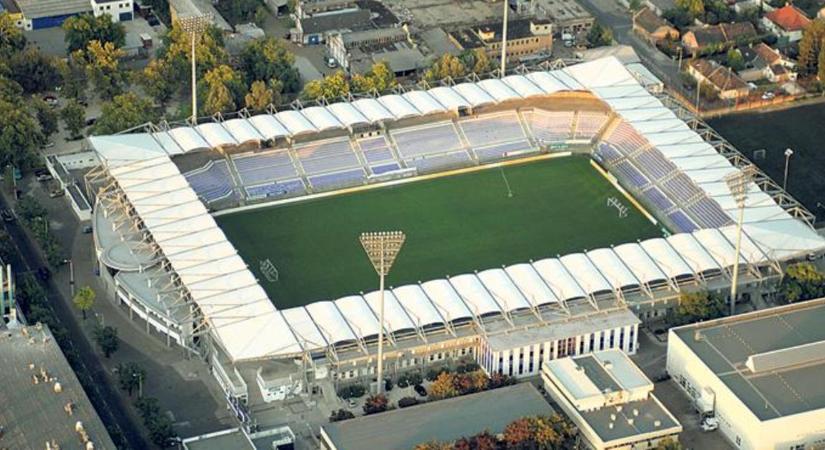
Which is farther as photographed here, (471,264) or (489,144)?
(489,144)

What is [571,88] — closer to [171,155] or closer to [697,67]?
[697,67]

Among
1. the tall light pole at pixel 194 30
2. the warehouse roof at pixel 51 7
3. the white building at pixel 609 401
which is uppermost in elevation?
the tall light pole at pixel 194 30

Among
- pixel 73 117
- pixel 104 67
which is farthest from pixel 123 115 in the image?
pixel 104 67

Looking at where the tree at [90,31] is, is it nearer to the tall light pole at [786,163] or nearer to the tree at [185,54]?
the tree at [185,54]

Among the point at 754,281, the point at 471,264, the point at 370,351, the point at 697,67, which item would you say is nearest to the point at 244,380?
the point at 370,351

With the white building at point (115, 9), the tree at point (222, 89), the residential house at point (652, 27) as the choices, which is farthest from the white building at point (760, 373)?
the white building at point (115, 9)

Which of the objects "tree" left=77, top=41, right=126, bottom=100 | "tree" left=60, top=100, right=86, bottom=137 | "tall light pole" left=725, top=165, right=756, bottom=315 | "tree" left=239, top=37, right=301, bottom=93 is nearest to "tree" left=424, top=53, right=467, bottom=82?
"tree" left=239, top=37, right=301, bottom=93
